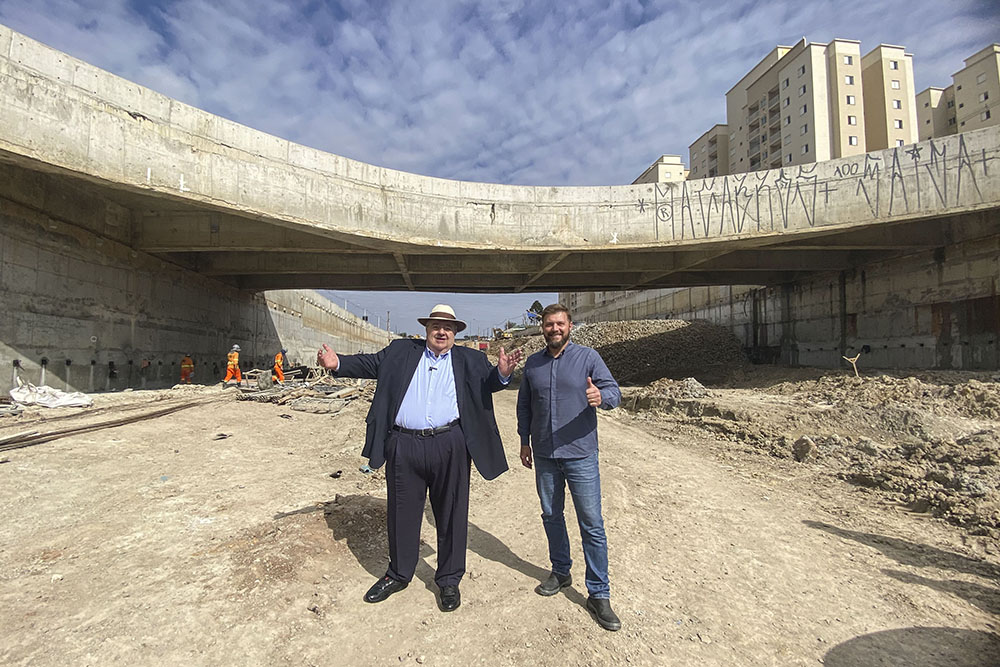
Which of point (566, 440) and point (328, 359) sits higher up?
point (328, 359)

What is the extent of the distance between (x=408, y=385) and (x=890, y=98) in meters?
68.5

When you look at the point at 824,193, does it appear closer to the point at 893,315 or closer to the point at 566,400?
the point at 893,315

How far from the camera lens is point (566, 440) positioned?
2.86 m

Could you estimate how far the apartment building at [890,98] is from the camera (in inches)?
1982

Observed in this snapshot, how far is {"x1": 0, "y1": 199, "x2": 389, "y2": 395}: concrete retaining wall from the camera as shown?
9.16 metres

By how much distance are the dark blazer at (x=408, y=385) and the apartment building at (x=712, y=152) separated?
72785mm

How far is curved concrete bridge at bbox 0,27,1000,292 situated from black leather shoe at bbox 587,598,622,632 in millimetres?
10197

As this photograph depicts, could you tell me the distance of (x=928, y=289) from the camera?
516 inches

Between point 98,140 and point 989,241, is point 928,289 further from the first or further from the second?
point 98,140

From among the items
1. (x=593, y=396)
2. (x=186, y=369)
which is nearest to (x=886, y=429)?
(x=593, y=396)

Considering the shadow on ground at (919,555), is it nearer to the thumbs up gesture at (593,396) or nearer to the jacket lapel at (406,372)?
the thumbs up gesture at (593,396)

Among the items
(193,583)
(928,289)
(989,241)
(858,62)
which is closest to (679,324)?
(928,289)

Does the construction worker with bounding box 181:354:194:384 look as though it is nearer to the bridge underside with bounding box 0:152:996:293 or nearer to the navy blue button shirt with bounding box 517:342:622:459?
the bridge underside with bounding box 0:152:996:293

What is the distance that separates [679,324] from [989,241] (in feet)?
47.5
